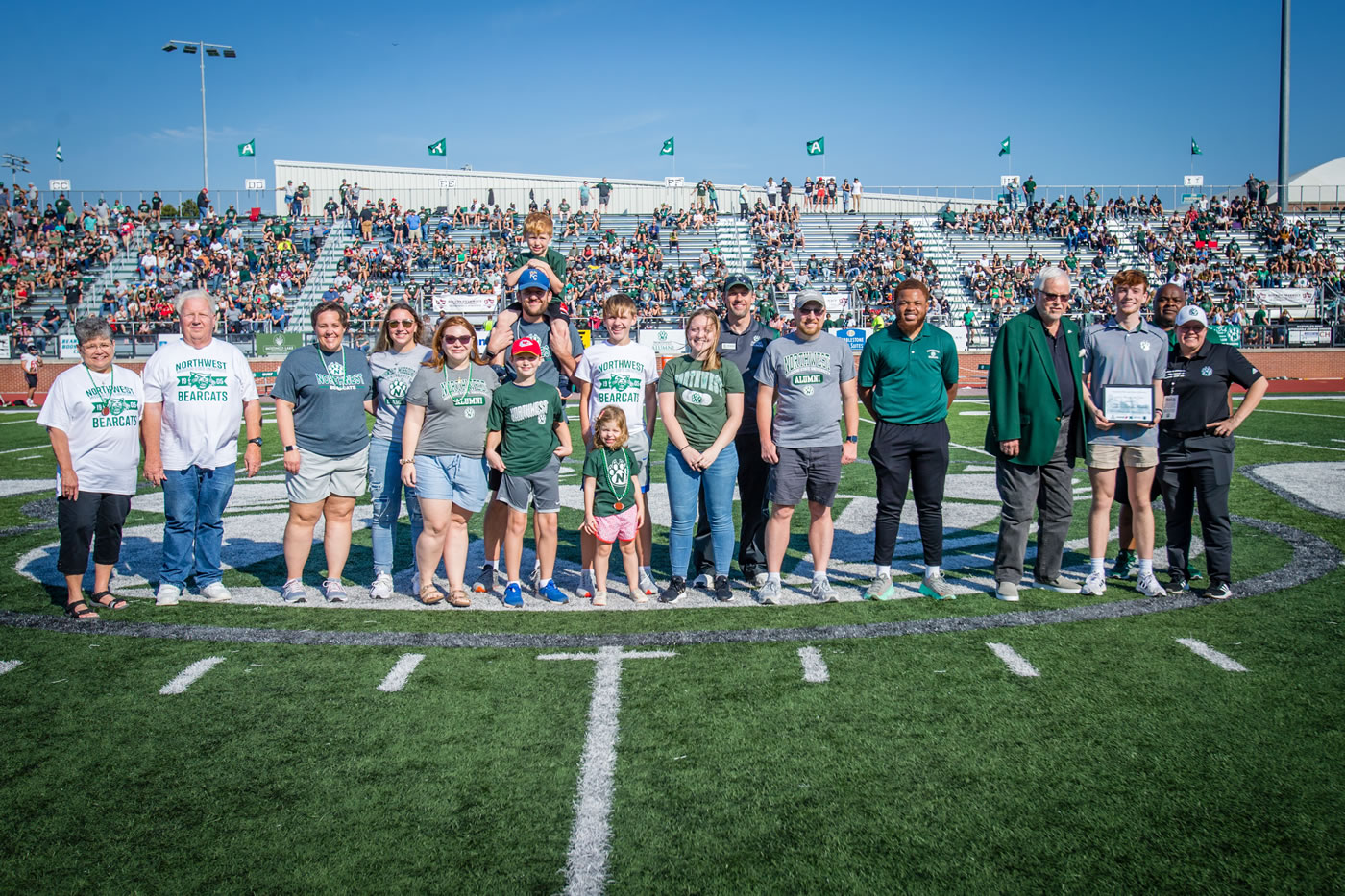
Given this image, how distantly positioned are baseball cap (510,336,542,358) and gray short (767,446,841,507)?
1.64m

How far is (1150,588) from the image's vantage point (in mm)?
5641

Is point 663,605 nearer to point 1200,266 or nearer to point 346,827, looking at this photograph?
point 346,827

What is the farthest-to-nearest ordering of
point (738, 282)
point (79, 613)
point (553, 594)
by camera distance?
point (738, 282), point (553, 594), point (79, 613)

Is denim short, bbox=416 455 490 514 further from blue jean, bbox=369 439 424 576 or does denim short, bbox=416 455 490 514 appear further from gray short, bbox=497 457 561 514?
blue jean, bbox=369 439 424 576

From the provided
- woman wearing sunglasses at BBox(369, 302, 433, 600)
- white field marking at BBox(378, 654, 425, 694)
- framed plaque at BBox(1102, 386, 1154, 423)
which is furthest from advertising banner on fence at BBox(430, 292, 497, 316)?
framed plaque at BBox(1102, 386, 1154, 423)

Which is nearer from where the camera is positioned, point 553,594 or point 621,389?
point 553,594

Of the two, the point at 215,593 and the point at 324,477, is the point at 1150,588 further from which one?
the point at 215,593

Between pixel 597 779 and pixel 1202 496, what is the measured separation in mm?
4274

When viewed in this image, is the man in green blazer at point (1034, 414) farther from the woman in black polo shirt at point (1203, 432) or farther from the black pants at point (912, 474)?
the woman in black polo shirt at point (1203, 432)

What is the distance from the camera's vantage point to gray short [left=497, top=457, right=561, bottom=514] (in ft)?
18.3

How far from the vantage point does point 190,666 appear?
14.9ft

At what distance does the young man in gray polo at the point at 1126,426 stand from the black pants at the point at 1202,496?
132mm

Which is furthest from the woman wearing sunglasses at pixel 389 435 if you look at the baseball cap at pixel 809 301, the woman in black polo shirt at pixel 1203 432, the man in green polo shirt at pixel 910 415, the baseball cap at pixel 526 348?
the woman in black polo shirt at pixel 1203 432

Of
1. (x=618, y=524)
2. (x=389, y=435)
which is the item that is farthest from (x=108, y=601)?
(x=618, y=524)
